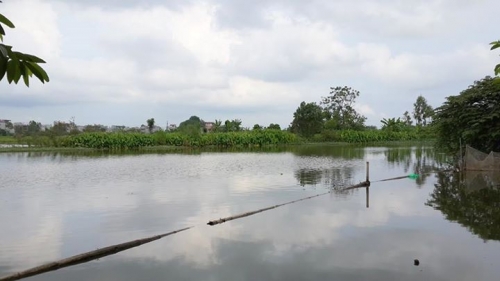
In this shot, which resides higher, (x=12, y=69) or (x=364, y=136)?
(x=364, y=136)

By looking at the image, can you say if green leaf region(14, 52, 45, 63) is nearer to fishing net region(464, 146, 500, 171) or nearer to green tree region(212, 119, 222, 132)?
fishing net region(464, 146, 500, 171)

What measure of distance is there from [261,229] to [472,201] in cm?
614

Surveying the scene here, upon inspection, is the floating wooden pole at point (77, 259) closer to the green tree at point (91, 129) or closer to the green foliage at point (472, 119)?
the green foliage at point (472, 119)

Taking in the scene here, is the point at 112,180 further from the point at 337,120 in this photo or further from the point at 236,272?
the point at 337,120

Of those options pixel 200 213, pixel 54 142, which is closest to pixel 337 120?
pixel 54 142

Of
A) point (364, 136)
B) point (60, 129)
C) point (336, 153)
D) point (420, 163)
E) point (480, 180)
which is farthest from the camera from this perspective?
point (364, 136)

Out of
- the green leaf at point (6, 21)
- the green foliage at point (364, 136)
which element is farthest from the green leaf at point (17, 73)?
the green foliage at point (364, 136)

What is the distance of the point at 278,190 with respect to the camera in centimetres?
1338

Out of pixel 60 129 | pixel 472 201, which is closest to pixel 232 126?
pixel 60 129

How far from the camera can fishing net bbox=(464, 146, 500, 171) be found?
628 inches

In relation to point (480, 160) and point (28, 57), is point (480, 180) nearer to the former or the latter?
point (480, 160)

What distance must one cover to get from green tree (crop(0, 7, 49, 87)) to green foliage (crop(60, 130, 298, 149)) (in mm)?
40659

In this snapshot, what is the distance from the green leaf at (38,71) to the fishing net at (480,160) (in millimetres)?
17243

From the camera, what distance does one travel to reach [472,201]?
1098 centimetres
